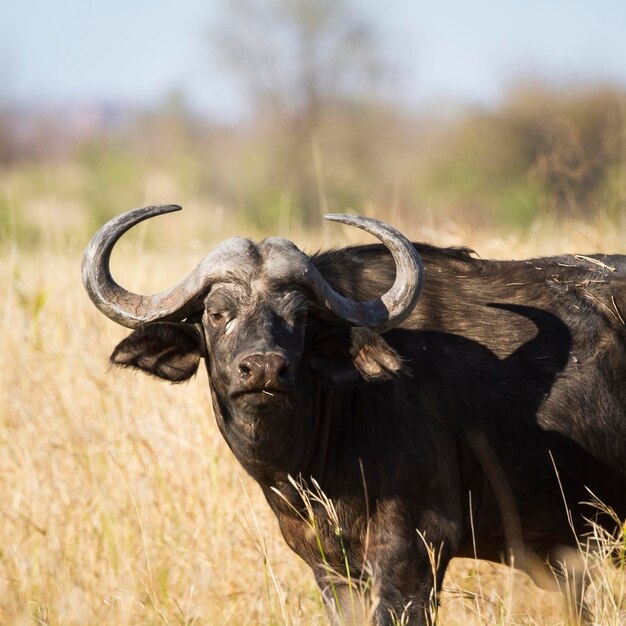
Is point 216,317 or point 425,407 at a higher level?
point 216,317

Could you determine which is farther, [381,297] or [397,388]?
[397,388]

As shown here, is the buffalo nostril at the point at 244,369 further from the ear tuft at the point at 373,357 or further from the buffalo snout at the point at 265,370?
the ear tuft at the point at 373,357

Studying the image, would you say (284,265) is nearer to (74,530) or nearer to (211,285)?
(211,285)

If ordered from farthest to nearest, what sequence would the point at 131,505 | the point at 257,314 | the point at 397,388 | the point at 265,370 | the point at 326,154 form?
the point at 326,154 < the point at 131,505 < the point at 397,388 < the point at 257,314 < the point at 265,370

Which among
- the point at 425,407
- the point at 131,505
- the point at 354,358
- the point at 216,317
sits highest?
the point at 216,317

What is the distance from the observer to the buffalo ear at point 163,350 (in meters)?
4.34

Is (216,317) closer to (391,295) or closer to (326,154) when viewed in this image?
(391,295)

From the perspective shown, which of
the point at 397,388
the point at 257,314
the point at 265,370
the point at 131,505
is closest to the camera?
the point at 265,370

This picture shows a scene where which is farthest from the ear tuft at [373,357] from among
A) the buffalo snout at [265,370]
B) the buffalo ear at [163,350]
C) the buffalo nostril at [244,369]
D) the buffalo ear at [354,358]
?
the buffalo ear at [163,350]

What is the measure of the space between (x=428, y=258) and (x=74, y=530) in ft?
8.20

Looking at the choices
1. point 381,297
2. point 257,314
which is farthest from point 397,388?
point 257,314

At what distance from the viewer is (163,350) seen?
14.6 feet

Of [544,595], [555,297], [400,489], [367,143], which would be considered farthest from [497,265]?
[367,143]

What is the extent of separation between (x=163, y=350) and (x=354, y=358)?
823mm
